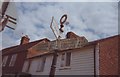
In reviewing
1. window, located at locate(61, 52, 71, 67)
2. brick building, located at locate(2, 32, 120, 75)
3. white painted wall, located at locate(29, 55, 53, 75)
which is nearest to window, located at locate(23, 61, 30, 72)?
white painted wall, located at locate(29, 55, 53, 75)

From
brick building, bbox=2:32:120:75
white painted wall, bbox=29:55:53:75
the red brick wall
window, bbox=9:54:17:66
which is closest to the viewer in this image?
brick building, bbox=2:32:120:75

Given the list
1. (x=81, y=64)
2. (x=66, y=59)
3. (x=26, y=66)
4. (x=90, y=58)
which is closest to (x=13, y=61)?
(x=26, y=66)

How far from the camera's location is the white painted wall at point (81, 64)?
1628 centimetres

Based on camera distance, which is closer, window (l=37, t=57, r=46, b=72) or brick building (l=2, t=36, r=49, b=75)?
window (l=37, t=57, r=46, b=72)

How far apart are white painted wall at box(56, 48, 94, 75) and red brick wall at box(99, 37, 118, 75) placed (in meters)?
0.86

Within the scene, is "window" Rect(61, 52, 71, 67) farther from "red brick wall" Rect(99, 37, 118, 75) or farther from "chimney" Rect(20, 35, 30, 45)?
"chimney" Rect(20, 35, 30, 45)

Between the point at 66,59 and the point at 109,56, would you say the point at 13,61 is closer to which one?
the point at 66,59

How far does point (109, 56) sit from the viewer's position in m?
17.0

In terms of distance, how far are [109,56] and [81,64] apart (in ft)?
8.38

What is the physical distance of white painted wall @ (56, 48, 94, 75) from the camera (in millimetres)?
16281

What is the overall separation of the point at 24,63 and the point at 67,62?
24.1 feet

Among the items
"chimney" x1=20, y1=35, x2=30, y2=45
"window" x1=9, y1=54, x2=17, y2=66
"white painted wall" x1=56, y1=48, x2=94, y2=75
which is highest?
"chimney" x1=20, y1=35, x2=30, y2=45

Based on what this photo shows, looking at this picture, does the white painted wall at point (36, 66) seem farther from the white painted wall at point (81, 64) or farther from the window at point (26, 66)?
the white painted wall at point (81, 64)

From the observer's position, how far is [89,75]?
52.2 feet
